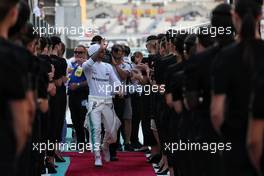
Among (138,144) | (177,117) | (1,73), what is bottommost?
(138,144)

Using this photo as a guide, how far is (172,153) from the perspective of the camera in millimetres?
9406

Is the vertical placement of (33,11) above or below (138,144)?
above

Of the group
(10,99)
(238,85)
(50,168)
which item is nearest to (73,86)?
(50,168)

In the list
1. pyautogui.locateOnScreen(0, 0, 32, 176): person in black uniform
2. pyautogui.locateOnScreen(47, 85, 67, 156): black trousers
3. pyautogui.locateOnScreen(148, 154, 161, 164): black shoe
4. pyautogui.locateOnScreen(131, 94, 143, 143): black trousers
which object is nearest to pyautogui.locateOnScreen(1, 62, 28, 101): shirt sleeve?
pyautogui.locateOnScreen(0, 0, 32, 176): person in black uniform

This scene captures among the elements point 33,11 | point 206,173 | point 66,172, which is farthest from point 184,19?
point 206,173

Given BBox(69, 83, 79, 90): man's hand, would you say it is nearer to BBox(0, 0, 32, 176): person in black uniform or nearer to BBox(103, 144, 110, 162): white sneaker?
BBox(103, 144, 110, 162): white sneaker

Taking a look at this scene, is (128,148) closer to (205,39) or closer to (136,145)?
(136,145)

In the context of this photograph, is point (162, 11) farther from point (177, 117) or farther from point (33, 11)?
point (177, 117)

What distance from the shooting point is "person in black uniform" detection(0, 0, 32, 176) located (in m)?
4.66

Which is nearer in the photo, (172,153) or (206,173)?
(206,173)

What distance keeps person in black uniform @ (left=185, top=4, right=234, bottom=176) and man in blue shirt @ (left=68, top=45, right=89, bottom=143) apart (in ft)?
24.8

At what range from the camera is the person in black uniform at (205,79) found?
6.32 metres

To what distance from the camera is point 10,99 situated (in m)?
4.68

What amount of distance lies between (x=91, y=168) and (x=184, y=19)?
2495 inches
